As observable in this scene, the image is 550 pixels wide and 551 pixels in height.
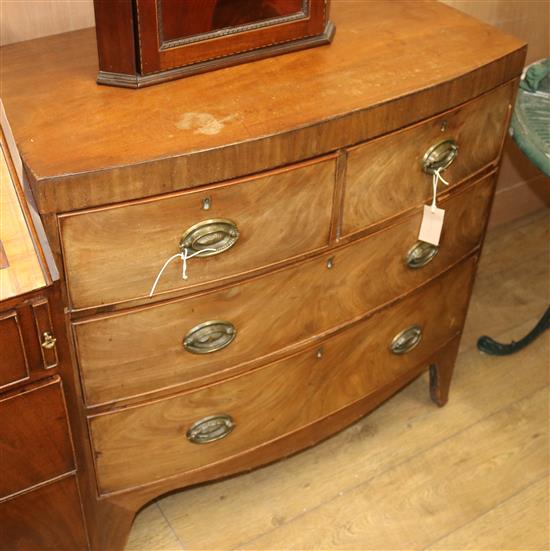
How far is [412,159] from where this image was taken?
1.55m

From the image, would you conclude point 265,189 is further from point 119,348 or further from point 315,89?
point 119,348

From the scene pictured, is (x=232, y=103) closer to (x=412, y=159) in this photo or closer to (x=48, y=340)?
(x=412, y=159)

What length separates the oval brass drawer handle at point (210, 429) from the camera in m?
1.65

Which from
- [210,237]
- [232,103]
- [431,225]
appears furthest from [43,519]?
[431,225]

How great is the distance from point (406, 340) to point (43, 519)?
857 mm

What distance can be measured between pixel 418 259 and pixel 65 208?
78cm

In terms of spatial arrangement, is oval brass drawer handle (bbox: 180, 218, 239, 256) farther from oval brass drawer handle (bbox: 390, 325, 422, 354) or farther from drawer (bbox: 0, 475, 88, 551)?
oval brass drawer handle (bbox: 390, 325, 422, 354)

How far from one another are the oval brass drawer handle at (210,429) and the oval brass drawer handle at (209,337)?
0.62 feet

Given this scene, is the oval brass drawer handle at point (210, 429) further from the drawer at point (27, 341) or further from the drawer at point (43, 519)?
the drawer at point (27, 341)

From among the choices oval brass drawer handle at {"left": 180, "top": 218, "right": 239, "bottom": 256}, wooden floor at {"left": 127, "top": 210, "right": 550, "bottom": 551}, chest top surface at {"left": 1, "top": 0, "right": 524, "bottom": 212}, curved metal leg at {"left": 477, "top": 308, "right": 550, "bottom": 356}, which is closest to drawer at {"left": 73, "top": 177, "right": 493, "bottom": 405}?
oval brass drawer handle at {"left": 180, "top": 218, "right": 239, "bottom": 256}

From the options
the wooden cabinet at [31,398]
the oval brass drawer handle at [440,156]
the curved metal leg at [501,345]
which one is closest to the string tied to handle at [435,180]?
the oval brass drawer handle at [440,156]

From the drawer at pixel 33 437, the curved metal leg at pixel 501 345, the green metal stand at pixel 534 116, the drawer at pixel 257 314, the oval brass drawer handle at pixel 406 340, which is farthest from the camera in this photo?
the curved metal leg at pixel 501 345

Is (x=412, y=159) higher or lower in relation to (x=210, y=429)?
higher

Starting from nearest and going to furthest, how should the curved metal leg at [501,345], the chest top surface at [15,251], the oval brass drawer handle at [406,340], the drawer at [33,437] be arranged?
the chest top surface at [15,251] < the drawer at [33,437] < the oval brass drawer handle at [406,340] < the curved metal leg at [501,345]
